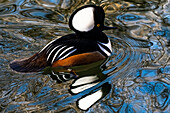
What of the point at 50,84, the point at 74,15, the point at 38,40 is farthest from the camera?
the point at 38,40

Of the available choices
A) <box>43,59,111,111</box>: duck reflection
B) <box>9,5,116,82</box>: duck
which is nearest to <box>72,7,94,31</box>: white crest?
<box>9,5,116,82</box>: duck

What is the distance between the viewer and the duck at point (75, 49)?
18.2 feet

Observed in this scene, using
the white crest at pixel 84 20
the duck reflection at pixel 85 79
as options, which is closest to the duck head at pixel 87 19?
the white crest at pixel 84 20

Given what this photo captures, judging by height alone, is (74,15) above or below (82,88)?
above

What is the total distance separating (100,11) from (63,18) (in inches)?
88.0

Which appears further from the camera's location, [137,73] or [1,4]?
[1,4]

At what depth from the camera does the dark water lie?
4746 millimetres

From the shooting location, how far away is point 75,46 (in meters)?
5.68

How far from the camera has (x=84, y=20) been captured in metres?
5.77

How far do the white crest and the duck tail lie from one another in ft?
2.76

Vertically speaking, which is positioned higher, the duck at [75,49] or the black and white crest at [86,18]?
the black and white crest at [86,18]

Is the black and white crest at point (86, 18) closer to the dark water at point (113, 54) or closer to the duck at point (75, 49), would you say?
the duck at point (75, 49)

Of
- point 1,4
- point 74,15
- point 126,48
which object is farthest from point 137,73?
point 1,4

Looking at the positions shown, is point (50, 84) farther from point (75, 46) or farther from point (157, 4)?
point (157, 4)
